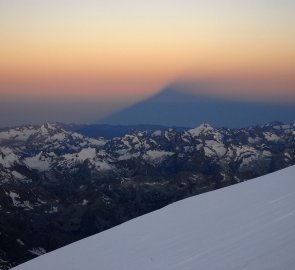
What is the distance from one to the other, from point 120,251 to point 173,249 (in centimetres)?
175

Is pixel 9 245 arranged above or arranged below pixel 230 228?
below

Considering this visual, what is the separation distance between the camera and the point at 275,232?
8.84 m

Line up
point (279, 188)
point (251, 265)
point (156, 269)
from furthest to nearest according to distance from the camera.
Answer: point (279, 188), point (156, 269), point (251, 265)

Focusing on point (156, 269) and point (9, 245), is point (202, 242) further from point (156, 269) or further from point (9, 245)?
point (9, 245)

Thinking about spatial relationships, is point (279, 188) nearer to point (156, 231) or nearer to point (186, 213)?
point (186, 213)

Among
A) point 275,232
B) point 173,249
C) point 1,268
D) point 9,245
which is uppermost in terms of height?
point 275,232

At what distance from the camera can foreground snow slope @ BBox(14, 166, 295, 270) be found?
8055 millimetres

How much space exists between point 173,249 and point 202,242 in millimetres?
741

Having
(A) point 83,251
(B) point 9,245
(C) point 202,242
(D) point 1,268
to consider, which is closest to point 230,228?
(C) point 202,242

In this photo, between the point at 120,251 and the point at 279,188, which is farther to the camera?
the point at 279,188

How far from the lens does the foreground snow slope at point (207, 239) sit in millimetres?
8055

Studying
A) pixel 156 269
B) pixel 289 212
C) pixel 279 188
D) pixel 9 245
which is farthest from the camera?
pixel 9 245

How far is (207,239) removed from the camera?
10.5 metres

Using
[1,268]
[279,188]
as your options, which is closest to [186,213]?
[279,188]
